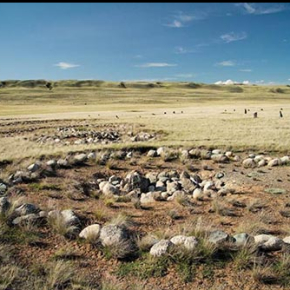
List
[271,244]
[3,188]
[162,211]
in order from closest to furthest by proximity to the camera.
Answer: [271,244], [162,211], [3,188]

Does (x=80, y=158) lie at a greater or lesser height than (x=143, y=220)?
greater

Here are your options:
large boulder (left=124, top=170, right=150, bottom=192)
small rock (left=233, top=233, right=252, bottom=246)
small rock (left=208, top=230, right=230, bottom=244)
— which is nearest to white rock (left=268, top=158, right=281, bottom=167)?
large boulder (left=124, top=170, right=150, bottom=192)

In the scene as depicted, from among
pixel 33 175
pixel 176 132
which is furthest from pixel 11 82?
pixel 33 175

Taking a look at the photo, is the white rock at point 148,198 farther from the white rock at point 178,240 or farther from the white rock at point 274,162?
the white rock at point 274,162

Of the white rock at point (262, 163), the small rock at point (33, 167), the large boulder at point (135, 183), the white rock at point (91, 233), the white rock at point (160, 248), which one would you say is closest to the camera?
the white rock at point (160, 248)

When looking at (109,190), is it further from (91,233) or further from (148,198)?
(91,233)

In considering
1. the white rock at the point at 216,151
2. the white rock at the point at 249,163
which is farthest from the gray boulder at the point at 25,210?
the white rock at the point at 216,151

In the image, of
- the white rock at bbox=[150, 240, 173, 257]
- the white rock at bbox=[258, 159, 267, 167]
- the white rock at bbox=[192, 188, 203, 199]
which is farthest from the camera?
the white rock at bbox=[258, 159, 267, 167]

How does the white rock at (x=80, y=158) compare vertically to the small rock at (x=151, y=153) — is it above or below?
above

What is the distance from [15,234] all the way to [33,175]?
5507mm

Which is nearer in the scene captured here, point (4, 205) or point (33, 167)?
point (4, 205)

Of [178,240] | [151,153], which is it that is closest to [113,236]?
[178,240]

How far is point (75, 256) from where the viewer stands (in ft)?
23.4

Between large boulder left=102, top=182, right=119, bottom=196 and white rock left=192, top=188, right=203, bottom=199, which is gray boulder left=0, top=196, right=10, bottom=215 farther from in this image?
white rock left=192, top=188, right=203, bottom=199
